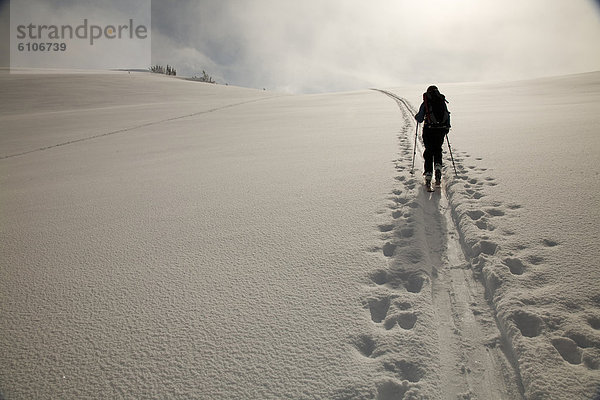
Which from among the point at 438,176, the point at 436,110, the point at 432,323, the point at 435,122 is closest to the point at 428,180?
the point at 438,176

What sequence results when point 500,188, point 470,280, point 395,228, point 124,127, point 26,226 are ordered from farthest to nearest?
point 124,127 < point 500,188 < point 26,226 < point 395,228 < point 470,280

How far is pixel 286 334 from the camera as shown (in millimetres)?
1640

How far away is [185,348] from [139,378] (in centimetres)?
23

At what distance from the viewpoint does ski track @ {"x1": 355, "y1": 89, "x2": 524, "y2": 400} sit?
55.9 inches

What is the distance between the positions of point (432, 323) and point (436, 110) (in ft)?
10.3

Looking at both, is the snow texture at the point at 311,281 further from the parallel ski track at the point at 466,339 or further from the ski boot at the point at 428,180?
the ski boot at the point at 428,180

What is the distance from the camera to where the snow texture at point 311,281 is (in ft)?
4.73

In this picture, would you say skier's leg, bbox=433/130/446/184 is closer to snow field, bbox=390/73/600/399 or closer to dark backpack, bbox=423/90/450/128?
dark backpack, bbox=423/90/450/128

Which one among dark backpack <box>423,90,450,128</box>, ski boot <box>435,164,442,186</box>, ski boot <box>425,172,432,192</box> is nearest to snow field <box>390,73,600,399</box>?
ski boot <box>435,164,442,186</box>

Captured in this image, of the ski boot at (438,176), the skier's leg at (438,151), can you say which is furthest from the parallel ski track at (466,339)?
the skier's leg at (438,151)

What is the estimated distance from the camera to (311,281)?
2.06 m

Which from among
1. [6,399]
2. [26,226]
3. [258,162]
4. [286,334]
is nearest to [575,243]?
[286,334]

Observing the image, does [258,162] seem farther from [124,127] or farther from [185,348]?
[124,127]

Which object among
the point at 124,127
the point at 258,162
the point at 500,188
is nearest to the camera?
the point at 500,188
